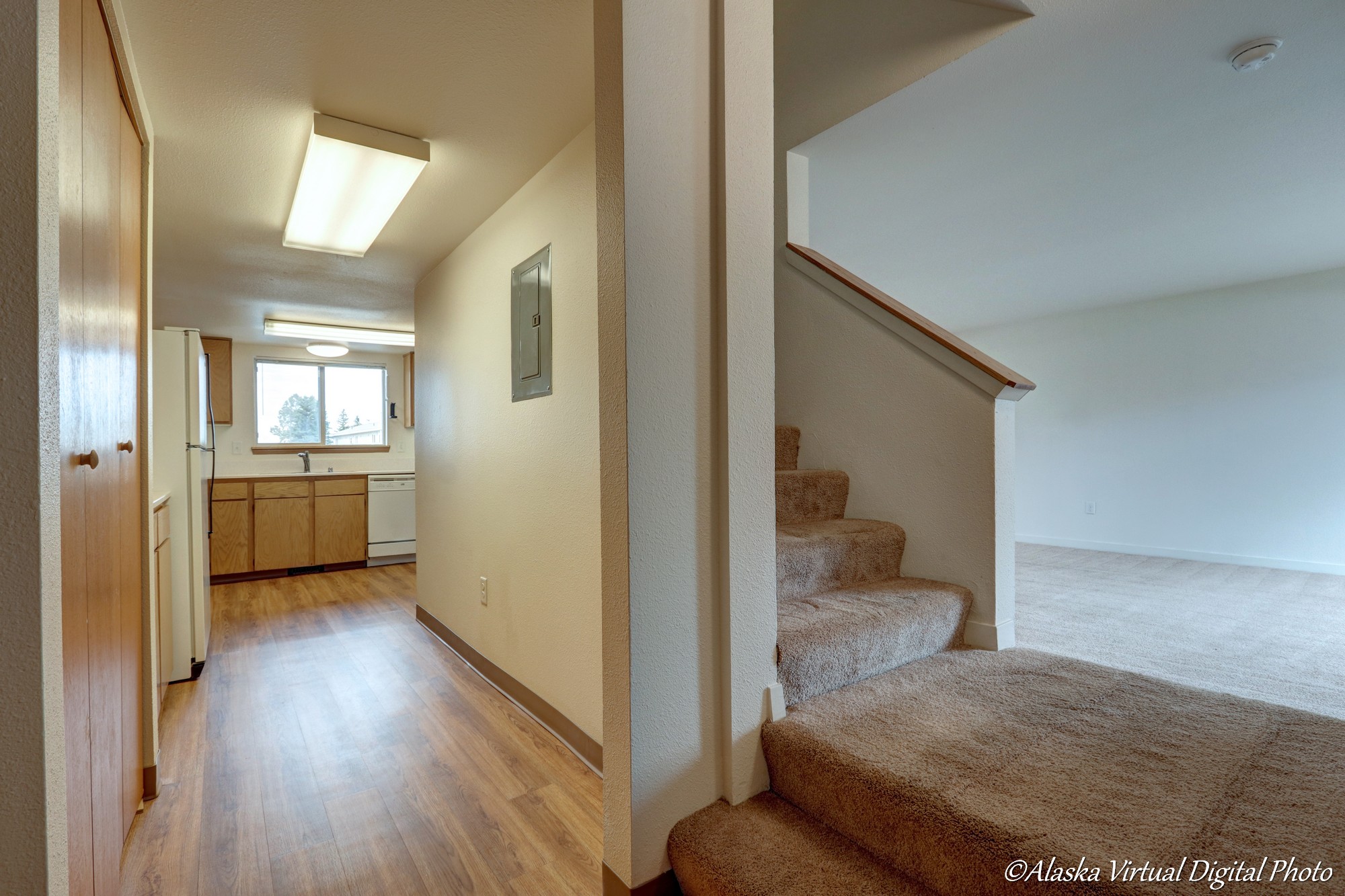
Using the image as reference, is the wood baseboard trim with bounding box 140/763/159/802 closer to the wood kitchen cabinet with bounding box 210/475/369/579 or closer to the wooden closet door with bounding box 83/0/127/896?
the wooden closet door with bounding box 83/0/127/896

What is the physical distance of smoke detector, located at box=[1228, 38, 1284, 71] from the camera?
1926 mm

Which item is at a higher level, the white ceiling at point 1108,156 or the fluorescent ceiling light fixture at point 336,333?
the white ceiling at point 1108,156

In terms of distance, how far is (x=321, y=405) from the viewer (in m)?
6.12

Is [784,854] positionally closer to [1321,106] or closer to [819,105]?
[819,105]

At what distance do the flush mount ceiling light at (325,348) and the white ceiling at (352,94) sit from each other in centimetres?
181

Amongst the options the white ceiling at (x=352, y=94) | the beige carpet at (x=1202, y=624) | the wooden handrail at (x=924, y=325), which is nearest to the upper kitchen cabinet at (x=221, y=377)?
the white ceiling at (x=352, y=94)

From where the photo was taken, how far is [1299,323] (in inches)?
176

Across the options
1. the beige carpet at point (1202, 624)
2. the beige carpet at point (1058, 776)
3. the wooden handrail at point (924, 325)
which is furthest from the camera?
the beige carpet at point (1202, 624)

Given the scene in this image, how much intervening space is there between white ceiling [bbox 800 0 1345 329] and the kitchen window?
4876 millimetres

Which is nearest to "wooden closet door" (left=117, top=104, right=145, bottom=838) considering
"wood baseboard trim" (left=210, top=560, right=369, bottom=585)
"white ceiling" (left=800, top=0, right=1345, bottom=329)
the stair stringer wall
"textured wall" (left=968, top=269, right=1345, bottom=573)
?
the stair stringer wall

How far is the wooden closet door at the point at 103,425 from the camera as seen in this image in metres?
1.21

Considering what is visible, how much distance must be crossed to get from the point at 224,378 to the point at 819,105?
5617 millimetres

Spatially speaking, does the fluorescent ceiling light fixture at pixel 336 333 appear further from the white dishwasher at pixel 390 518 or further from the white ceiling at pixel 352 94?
the white ceiling at pixel 352 94

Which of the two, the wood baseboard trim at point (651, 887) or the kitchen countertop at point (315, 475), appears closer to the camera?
the wood baseboard trim at point (651, 887)
